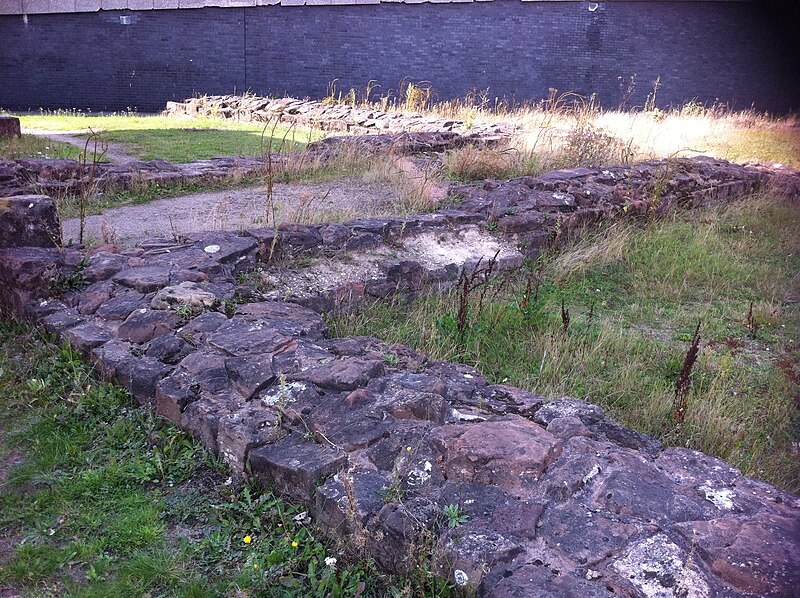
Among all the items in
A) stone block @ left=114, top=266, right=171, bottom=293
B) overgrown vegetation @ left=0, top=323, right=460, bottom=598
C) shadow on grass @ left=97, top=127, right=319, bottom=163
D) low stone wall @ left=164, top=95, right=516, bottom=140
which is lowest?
overgrown vegetation @ left=0, top=323, right=460, bottom=598

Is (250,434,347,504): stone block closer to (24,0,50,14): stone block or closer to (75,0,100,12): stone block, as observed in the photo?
(75,0,100,12): stone block

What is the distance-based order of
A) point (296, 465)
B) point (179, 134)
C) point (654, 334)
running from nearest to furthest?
1. point (296, 465)
2. point (654, 334)
3. point (179, 134)

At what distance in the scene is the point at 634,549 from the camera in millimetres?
2096

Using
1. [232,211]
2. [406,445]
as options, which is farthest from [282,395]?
[232,211]

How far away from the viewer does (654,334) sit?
521cm

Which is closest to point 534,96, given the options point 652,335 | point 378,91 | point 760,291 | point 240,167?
point 378,91

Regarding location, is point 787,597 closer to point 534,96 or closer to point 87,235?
point 87,235

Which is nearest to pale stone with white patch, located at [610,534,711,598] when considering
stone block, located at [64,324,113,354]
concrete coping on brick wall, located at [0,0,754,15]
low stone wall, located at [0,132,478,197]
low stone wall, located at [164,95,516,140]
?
stone block, located at [64,324,113,354]

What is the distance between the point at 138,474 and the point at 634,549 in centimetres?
213

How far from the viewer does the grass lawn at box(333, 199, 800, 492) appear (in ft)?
12.7

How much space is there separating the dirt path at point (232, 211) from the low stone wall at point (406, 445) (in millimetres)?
1386

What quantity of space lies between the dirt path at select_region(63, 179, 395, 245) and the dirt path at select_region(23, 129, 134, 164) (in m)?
2.82

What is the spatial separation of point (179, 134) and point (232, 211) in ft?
24.2

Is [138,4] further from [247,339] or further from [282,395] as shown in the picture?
[282,395]
